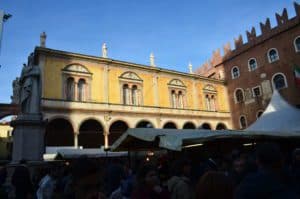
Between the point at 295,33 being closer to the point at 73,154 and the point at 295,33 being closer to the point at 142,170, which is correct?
the point at 73,154

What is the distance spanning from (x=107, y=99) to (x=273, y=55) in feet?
50.2

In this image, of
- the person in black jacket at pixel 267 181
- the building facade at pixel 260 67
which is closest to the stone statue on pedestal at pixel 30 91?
the person in black jacket at pixel 267 181

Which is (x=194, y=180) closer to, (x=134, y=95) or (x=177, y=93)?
(x=134, y=95)

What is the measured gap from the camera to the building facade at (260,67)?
21.6m

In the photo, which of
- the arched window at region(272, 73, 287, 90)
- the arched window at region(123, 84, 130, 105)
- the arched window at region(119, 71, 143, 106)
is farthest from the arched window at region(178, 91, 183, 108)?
the arched window at region(272, 73, 287, 90)

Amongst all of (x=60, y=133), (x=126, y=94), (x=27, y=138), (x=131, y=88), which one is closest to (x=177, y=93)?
(x=131, y=88)

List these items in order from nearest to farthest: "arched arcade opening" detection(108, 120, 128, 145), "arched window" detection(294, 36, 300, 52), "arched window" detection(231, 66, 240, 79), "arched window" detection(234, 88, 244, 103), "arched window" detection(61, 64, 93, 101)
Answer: "arched window" detection(61, 64, 93, 101) < "arched window" detection(294, 36, 300, 52) < "arched arcade opening" detection(108, 120, 128, 145) < "arched window" detection(234, 88, 244, 103) < "arched window" detection(231, 66, 240, 79)

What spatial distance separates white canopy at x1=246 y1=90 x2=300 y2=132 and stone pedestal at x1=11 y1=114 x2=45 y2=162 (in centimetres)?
943

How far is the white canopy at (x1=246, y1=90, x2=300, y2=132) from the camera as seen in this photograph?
37.1ft

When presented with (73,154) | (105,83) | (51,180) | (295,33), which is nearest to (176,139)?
(51,180)

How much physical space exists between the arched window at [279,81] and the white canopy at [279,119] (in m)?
9.62

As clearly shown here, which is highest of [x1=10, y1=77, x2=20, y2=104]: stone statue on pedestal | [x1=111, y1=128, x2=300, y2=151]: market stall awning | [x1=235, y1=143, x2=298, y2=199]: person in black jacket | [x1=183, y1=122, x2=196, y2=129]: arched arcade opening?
[x1=10, y1=77, x2=20, y2=104]: stone statue on pedestal

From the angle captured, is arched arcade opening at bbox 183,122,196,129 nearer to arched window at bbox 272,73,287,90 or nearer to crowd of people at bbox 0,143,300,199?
arched window at bbox 272,73,287,90

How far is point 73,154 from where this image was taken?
13.2 meters
